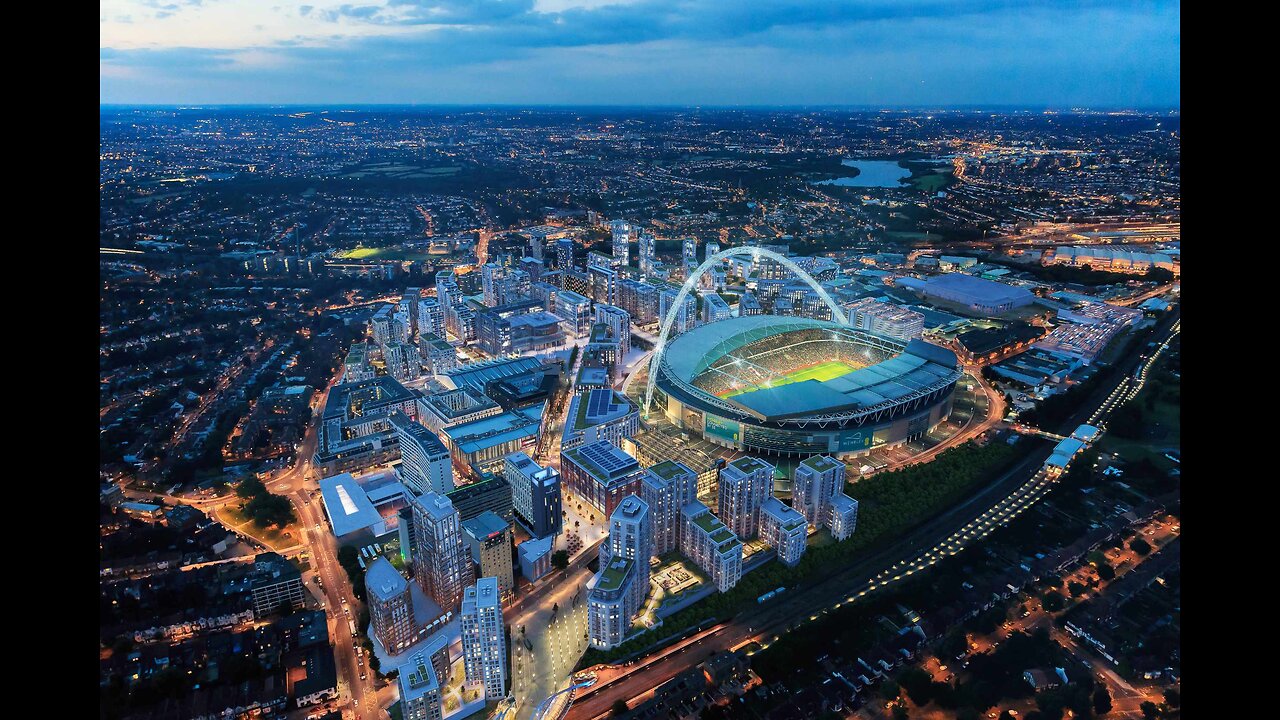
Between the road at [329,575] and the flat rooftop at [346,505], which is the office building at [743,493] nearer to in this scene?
the road at [329,575]

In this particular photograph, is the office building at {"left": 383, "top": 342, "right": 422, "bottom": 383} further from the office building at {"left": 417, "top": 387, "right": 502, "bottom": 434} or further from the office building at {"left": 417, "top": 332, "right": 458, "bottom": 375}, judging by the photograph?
the office building at {"left": 417, "top": 387, "right": 502, "bottom": 434}

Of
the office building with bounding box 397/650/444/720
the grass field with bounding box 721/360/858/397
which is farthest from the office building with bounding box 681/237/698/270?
the office building with bounding box 397/650/444/720

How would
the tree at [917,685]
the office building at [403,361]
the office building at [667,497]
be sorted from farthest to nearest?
the office building at [403,361], the office building at [667,497], the tree at [917,685]

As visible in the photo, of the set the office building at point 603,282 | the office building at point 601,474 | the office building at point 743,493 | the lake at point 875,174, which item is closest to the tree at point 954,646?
the office building at point 743,493

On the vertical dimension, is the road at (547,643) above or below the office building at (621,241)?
below

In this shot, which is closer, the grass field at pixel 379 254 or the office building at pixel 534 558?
the office building at pixel 534 558
